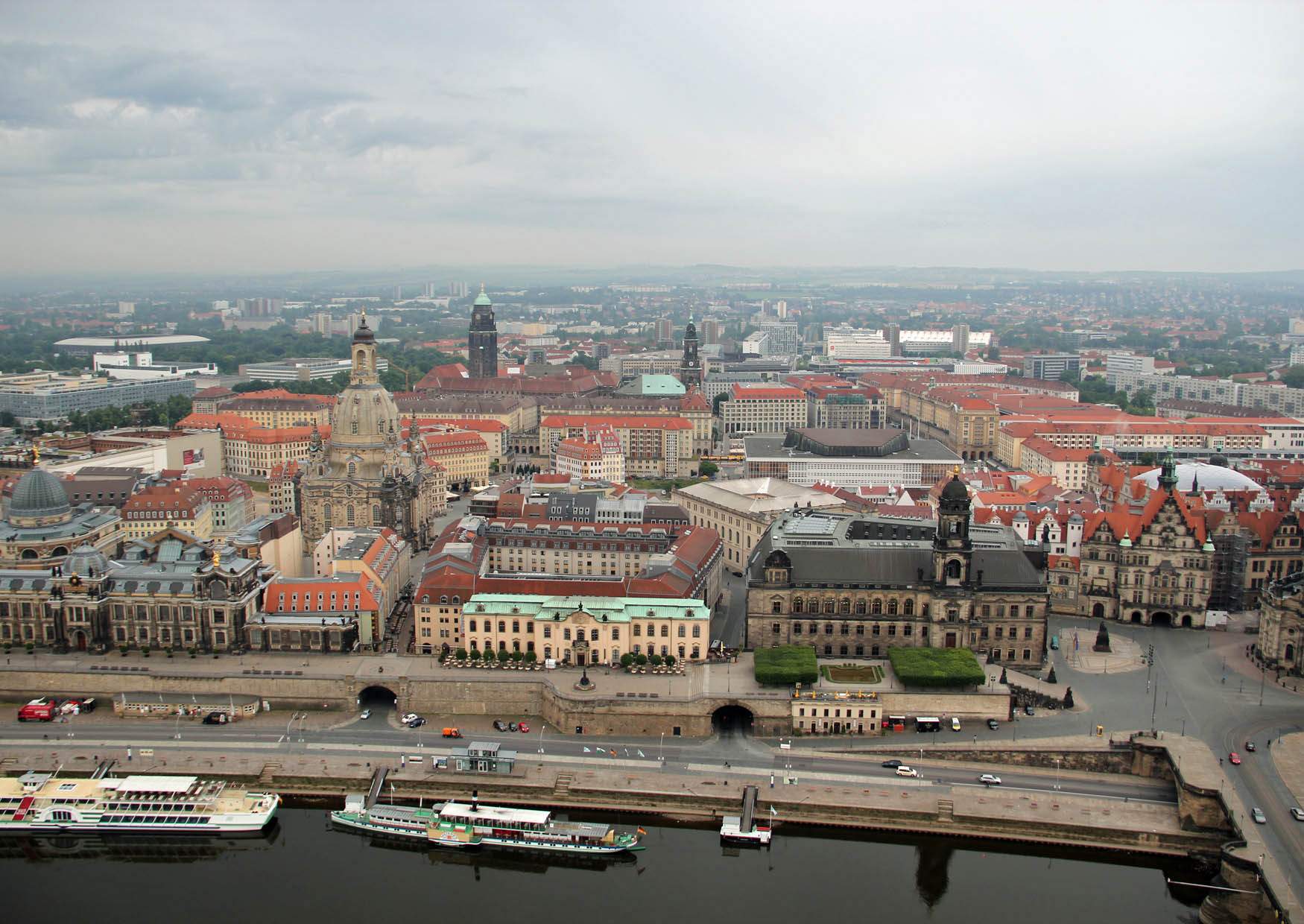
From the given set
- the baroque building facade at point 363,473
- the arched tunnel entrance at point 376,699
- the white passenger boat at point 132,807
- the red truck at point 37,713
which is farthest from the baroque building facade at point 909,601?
the red truck at point 37,713

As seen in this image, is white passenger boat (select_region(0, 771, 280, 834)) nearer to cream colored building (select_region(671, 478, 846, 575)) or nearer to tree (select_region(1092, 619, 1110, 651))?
cream colored building (select_region(671, 478, 846, 575))

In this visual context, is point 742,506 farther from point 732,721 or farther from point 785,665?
point 732,721

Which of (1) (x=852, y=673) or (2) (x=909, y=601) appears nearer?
(1) (x=852, y=673)

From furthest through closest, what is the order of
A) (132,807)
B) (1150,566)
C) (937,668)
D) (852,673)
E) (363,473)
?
(363,473), (1150,566), (852,673), (937,668), (132,807)

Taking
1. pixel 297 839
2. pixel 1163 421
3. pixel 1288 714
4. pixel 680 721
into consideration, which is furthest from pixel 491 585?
pixel 1163 421

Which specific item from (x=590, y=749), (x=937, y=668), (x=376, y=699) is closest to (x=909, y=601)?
(x=937, y=668)

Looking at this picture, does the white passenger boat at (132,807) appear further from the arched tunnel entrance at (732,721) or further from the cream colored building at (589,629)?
the arched tunnel entrance at (732,721)

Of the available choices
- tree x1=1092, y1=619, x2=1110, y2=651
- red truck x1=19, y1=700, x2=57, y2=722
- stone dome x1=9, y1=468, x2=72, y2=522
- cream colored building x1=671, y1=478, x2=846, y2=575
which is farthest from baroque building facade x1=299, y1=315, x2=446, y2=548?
tree x1=1092, y1=619, x2=1110, y2=651
